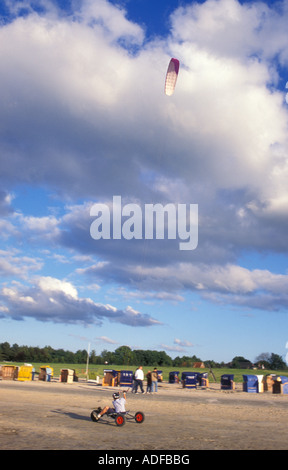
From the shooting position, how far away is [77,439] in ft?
35.9

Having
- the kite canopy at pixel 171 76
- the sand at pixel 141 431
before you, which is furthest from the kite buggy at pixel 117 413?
the kite canopy at pixel 171 76

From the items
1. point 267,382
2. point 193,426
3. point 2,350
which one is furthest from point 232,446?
point 2,350

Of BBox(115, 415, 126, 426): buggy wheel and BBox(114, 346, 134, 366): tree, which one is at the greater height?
BBox(115, 415, 126, 426): buggy wheel

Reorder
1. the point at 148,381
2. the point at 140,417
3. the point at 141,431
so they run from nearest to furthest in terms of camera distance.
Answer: the point at 141,431 < the point at 140,417 < the point at 148,381

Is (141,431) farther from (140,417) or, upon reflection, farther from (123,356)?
(123,356)

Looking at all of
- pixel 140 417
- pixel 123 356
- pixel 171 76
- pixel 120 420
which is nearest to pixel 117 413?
pixel 120 420

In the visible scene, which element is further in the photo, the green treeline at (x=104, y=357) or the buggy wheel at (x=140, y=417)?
the green treeline at (x=104, y=357)

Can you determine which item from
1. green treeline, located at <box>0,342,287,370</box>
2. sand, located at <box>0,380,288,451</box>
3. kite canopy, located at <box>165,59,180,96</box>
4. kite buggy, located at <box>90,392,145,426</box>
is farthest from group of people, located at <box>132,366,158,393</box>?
green treeline, located at <box>0,342,287,370</box>

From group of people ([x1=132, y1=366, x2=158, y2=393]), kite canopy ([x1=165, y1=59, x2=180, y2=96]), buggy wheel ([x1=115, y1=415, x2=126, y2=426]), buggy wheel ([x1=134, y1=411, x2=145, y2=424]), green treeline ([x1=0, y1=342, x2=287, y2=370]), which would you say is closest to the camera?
buggy wheel ([x1=115, y1=415, x2=126, y2=426])

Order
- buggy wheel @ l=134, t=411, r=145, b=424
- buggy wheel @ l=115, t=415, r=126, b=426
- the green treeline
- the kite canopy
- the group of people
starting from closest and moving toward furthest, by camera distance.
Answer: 1. buggy wheel @ l=115, t=415, r=126, b=426
2. buggy wheel @ l=134, t=411, r=145, b=424
3. the kite canopy
4. the group of people
5. the green treeline

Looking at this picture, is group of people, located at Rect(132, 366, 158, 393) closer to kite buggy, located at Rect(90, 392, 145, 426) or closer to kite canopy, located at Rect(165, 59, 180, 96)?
kite buggy, located at Rect(90, 392, 145, 426)

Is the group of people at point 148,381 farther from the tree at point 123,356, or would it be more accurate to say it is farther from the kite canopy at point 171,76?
the tree at point 123,356
